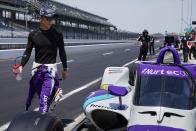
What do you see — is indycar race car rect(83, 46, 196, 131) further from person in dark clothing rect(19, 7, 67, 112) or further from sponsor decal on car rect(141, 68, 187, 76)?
person in dark clothing rect(19, 7, 67, 112)

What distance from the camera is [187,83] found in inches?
136

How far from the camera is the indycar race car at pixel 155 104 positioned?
3.10 meters

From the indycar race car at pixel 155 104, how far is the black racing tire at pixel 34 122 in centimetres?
84

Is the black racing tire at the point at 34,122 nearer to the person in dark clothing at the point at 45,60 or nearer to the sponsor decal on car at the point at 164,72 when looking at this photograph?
the person in dark clothing at the point at 45,60

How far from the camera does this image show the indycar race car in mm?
3096

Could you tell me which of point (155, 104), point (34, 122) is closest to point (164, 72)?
point (155, 104)

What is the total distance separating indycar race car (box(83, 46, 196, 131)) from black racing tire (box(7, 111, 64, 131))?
2.74 feet

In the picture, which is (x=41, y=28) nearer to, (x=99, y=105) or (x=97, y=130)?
(x=99, y=105)

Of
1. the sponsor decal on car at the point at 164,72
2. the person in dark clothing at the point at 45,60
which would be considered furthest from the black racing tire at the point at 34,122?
the sponsor decal on car at the point at 164,72

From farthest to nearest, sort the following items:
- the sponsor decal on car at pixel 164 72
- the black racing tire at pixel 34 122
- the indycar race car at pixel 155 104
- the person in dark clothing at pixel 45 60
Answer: the person in dark clothing at pixel 45 60, the sponsor decal on car at pixel 164 72, the indycar race car at pixel 155 104, the black racing tire at pixel 34 122

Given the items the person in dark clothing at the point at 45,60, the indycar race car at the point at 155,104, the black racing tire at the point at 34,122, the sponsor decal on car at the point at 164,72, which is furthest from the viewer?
the person in dark clothing at the point at 45,60

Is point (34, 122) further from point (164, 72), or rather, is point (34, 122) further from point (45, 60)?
point (164, 72)

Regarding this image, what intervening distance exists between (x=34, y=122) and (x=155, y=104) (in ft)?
4.68

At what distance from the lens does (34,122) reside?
10.0 ft
